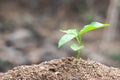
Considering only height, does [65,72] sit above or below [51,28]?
below

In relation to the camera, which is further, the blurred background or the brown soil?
the blurred background

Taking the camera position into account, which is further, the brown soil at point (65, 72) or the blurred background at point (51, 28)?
the blurred background at point (51, 28)

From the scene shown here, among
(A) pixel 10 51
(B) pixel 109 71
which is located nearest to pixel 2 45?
(A) pixel 10 51

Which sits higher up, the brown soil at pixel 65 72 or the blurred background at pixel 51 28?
the blurred background at pixel 51 28

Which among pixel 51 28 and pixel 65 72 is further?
pixel 51 28
